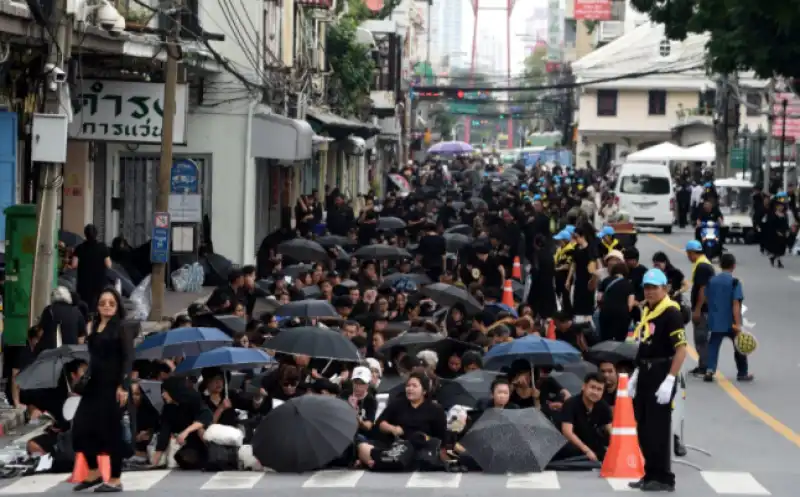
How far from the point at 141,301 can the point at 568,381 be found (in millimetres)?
10281

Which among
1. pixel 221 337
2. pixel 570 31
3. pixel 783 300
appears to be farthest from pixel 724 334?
pixel 570 31

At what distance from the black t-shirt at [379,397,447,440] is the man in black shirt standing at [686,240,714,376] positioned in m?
7.65

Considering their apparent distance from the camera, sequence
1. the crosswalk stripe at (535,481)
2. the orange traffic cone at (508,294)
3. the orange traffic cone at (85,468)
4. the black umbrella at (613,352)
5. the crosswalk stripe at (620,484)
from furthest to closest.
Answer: the orange traffic cone at (508,294) < the black umbrella at (613,352) < the crosswalk stripe at (535,481) < the crosswalk stripe at (620,484) < the orange traffic cone at (85,468)

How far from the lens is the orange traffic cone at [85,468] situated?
44.4 feet

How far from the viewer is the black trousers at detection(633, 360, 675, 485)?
1338 centimetres

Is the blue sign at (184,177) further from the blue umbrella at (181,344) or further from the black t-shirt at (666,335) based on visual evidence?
the black t-shirt at (666,335)

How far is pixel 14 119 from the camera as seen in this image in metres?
22.7

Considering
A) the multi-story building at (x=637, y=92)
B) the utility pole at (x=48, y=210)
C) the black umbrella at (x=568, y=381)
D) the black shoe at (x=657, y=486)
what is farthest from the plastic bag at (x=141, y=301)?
the multi-story building at (x=637, y=92)

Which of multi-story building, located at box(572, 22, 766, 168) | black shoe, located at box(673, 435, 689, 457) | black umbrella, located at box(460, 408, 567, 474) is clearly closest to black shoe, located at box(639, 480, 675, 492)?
black umbrella, located at box(460, 408, 567, 474)

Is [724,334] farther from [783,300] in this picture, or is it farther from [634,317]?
[783,300]

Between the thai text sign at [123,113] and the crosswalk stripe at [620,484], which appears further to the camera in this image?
the thai text sign at [123,113]

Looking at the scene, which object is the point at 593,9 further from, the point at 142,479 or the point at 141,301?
the point at 142,479

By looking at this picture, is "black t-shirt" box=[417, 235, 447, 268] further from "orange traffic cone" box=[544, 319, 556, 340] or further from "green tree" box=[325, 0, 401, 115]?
"green tree" box=[325, 0, 401, 115]

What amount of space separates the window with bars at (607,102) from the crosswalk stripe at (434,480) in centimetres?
9075
